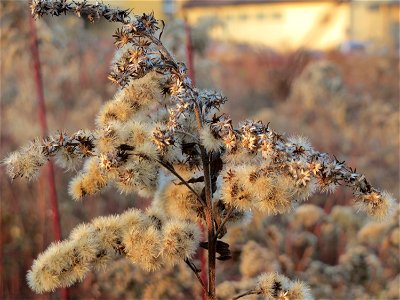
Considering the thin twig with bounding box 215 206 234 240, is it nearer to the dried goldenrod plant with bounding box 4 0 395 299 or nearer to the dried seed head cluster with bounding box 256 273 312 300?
the dried goldenrod plant with bounding box 4 0 395 299

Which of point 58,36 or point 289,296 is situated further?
point 58,36

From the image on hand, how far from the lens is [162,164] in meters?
1.69

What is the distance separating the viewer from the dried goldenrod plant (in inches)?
61.6

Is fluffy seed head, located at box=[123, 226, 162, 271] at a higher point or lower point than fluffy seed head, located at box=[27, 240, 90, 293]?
higher

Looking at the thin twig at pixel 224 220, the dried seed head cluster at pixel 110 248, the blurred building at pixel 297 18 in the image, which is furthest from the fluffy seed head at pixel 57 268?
the blurred building at pixel 297 18

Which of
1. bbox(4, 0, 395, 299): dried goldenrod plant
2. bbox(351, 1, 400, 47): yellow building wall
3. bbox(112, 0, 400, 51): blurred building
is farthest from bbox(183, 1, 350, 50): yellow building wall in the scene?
bbox(4, 0, 395, 299): dried goldenrod plant

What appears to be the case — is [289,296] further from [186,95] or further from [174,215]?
[186,95]

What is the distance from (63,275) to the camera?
1611mm

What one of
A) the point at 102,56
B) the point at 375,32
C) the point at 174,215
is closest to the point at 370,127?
the point at 102,56

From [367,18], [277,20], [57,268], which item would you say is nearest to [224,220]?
[57,268]

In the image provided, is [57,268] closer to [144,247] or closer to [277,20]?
[144,247]

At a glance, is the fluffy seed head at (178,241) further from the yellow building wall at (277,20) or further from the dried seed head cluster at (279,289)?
the yellow building wall at (277,20)

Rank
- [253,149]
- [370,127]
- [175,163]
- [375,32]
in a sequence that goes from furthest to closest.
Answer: [375,32] → [370,127] → [175,163] → [253,149]

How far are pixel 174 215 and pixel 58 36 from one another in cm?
349
